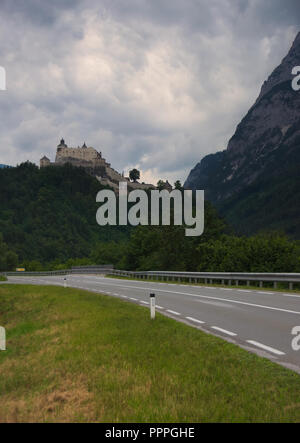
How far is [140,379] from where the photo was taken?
6.53 meters

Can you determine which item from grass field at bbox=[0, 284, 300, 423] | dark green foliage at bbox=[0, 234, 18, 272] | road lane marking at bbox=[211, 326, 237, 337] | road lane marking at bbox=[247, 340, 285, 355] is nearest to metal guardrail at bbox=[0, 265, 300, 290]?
road lane marking at bbox=[211, 326, 237, 337]

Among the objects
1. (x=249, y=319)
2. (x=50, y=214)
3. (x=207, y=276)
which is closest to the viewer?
(x=249, y=319)

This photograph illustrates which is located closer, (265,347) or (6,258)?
(265,347)

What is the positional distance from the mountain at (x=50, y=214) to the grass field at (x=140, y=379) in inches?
4956

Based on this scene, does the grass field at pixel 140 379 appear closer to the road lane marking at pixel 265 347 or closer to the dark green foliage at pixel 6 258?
the road lane marking at pixel 265 347

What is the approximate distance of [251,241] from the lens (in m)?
33.8

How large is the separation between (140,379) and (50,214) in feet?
525

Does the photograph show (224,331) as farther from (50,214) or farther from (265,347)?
(50,214)

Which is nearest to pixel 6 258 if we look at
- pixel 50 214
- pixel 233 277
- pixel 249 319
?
pixel 50 214

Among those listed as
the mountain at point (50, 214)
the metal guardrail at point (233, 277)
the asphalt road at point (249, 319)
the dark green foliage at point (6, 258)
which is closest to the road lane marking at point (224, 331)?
the asphalt road at point (249, 319)

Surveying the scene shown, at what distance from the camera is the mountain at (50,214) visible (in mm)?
149750

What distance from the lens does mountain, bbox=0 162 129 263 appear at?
5896 inches
